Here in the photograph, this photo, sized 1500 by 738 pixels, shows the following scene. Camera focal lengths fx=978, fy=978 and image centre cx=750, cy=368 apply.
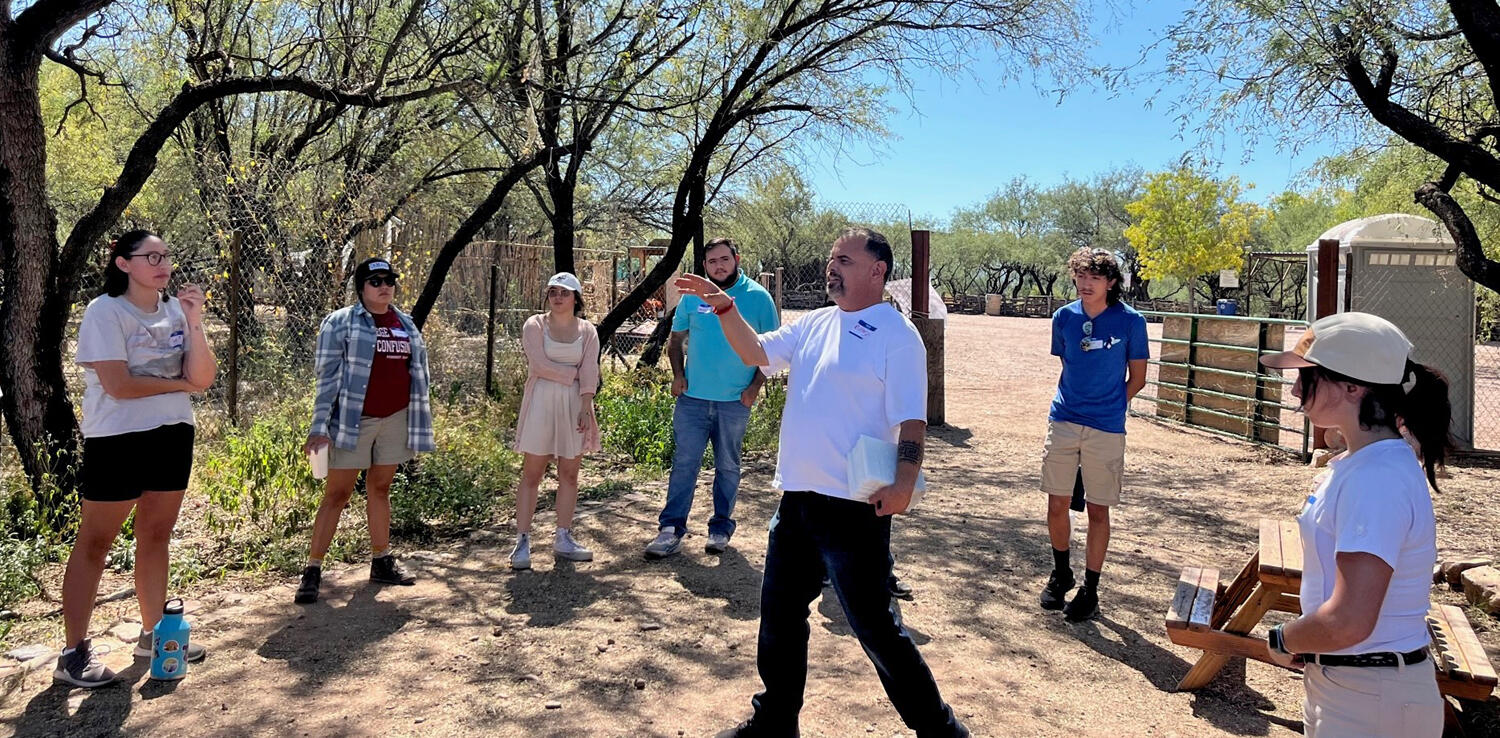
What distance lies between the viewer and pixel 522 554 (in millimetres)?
5441

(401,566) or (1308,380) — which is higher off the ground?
(1308,380)

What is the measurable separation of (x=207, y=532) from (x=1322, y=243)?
9341mm

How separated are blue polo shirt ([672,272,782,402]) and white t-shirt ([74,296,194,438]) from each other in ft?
8.45

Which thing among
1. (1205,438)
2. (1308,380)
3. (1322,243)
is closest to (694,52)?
(1322,243)

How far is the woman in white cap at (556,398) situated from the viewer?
536cm

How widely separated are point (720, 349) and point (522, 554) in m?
1.59

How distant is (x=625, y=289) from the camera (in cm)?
1794

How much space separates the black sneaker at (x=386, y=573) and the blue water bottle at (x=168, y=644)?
53.2 inches

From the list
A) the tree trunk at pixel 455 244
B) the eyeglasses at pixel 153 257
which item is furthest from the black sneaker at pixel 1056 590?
the tree trunk at pixel 455 244

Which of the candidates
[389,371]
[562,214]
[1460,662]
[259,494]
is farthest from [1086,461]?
[562,214]

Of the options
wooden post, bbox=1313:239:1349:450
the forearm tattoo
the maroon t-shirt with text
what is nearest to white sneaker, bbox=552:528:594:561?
the maroon t-shirt with text

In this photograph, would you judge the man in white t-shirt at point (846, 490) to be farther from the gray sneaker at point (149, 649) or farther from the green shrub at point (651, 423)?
the green shrub at point (651, 423)

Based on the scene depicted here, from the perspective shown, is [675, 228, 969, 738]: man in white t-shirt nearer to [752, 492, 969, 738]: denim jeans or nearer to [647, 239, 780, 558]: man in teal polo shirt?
[752, 492, 969, 738]: denim jeans

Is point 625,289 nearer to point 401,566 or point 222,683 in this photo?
point 401,566
